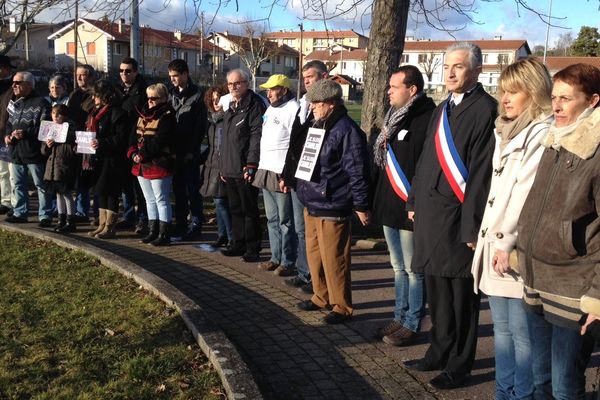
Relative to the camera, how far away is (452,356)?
14.0 ft

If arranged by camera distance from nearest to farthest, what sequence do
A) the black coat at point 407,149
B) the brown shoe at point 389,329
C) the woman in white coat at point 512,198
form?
the woman in white coat at point 512,198 → the black coat at point 407,149 → the brown shoe at point 389,329

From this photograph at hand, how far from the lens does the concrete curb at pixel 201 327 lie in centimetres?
390

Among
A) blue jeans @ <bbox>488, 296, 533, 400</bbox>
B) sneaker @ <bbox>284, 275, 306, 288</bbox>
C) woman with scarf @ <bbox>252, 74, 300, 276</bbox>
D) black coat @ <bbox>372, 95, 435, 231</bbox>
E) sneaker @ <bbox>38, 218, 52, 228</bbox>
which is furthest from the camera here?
sneaker @ <bbox>38, 218, 52, 228</bbox>

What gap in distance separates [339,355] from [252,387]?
40.2 inches

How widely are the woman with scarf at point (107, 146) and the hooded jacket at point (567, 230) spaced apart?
238 inches

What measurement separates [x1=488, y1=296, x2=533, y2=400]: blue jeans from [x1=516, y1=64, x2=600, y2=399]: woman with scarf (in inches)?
9.4

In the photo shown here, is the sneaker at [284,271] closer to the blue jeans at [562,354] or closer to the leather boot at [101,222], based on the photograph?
the leather boot at [101,222]

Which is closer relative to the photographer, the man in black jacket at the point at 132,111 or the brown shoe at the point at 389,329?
the brown shoe at the point at 389,329

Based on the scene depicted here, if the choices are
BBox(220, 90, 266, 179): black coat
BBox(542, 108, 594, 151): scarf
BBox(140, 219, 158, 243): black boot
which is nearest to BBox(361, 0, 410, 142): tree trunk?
BBox(220, 90, 266, 179): black coat

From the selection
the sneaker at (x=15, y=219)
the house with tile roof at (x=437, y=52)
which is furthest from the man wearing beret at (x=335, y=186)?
the house with tile roof at (x=437, y=52)

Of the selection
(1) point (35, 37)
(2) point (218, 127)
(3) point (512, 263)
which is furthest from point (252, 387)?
(1) point (35, 37)

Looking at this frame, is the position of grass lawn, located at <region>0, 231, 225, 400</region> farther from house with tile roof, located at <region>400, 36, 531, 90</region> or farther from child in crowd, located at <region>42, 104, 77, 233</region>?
house with tile roof, located at <region>400, 36, 531, 90</region>

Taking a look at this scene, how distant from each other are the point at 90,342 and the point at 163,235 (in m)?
3.38

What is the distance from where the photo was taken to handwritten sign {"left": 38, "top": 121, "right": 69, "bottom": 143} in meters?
8.12
